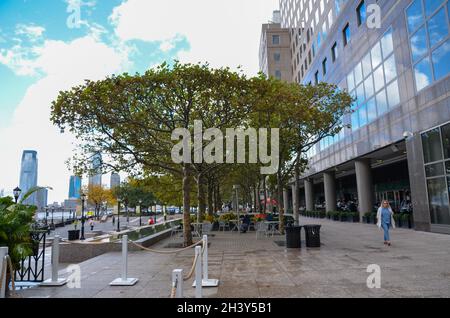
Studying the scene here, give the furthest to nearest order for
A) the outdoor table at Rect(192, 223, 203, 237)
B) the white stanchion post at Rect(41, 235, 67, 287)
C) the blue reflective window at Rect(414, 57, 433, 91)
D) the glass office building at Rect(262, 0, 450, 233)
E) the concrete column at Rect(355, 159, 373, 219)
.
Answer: the concrete column at Rect(355, 159, 373, 219)
the outdoor table at Rect(192, 223, 203, 237)
the blue reflective window at Rect(414, 57, 433, 91)
the glass office building at Rect(262, 0, 450, 233)
the white stanchion post at Rect(41, 235, 67, 287)

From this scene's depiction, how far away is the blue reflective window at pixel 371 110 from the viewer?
24236 millimetres

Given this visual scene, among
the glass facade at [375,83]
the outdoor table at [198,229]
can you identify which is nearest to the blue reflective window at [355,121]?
the glass facade at [375,83]

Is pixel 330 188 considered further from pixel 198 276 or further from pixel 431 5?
pixel 198 276

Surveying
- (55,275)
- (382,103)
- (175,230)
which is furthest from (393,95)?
(55,275)

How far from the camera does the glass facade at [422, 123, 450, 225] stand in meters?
16.6

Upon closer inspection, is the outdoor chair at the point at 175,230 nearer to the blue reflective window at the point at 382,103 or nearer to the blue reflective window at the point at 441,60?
the blue reflective window at the point at 382,103

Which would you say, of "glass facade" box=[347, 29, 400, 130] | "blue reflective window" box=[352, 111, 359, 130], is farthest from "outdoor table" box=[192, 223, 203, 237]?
"blue reflective window" box=[352, 111, 359, 130]

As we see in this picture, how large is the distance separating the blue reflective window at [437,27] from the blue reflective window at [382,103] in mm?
5612

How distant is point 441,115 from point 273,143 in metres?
8.08

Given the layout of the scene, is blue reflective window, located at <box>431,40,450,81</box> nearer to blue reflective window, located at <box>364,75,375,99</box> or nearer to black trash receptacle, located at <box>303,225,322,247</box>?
blue reflective window, located at <box>364,75,375,99</box>

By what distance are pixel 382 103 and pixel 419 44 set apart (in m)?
5.21

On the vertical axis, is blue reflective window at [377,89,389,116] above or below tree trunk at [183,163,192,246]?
above

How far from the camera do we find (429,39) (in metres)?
17.5
